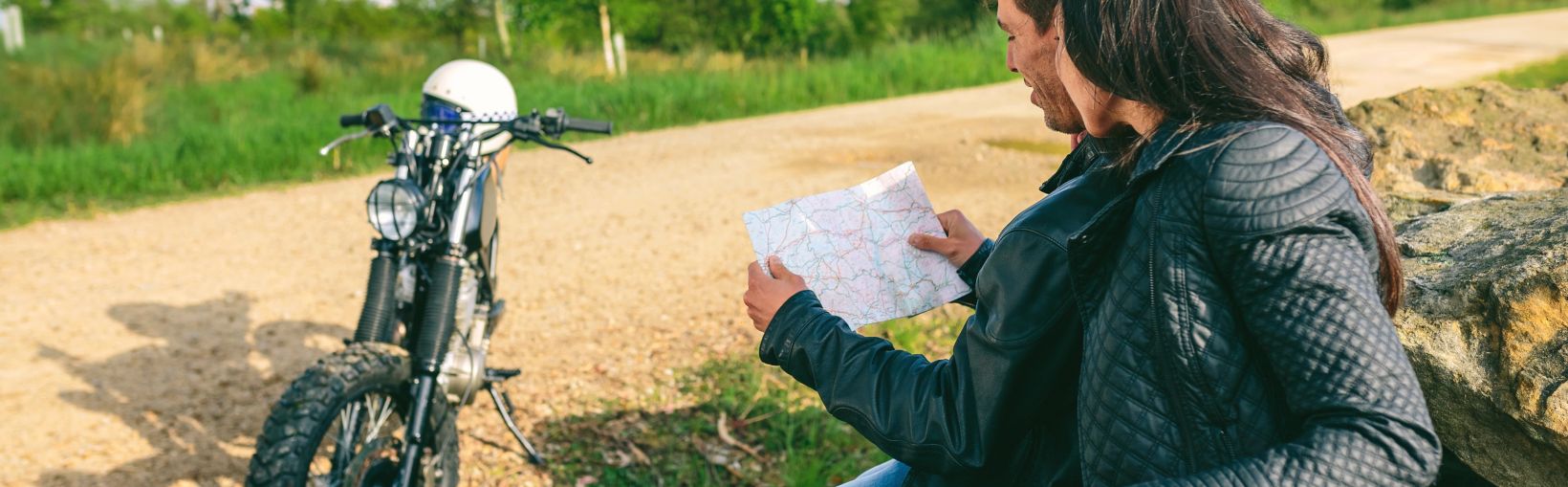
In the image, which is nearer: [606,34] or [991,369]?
[991,369]

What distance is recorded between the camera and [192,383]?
484 cm

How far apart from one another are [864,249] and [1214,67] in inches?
32.1

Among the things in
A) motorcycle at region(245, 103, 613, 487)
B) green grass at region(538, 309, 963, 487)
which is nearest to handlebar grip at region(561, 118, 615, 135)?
motorcycle at region(245, 103, 613, 487)

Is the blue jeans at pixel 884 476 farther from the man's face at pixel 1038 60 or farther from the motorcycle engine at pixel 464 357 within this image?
the motorcycle engine at pixel 464 357

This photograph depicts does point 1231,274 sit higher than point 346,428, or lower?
higher

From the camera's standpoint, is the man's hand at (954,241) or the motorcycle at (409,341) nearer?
the man's hand at (954,241)

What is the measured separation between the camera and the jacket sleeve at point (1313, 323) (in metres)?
1.05

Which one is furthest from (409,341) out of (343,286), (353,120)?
(343,286)

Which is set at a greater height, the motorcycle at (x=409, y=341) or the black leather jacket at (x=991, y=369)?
the black leather jacket at (x=991, y=369)

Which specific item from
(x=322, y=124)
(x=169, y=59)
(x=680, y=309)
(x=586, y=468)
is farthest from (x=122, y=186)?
(x=169, y=59)

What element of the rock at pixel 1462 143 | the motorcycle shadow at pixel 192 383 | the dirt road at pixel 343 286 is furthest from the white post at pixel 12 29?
the rock at pixel 1462 143

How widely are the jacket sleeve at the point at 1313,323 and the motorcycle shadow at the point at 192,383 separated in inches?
148

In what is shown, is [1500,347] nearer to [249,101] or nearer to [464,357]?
[464,357]

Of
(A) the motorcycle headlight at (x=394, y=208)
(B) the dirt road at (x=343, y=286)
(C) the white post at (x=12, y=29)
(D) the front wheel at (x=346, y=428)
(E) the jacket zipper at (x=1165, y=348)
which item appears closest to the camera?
(E) the jacket zipper at (x=1165, y=348)
